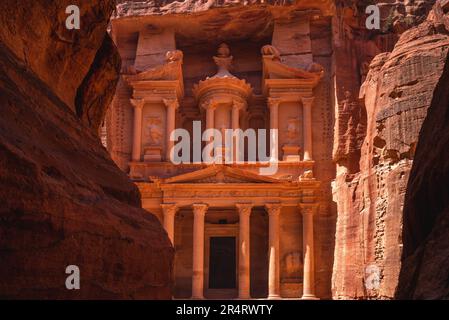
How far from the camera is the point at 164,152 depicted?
33375mm

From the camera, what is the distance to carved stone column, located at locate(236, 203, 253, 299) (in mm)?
29750

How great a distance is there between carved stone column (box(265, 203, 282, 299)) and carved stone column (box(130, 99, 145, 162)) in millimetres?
7080

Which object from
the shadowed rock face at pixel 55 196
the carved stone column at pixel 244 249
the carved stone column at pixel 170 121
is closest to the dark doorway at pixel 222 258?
the carved stone column at pixel 244 249

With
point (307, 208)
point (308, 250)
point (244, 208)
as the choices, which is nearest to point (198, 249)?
point (244, 208)

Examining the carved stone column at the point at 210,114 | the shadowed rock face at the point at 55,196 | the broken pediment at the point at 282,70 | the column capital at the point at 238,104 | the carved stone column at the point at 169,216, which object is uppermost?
the broken pediment at the point at 282,70

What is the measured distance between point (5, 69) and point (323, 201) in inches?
1014

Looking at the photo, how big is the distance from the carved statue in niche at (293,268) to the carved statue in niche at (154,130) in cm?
866

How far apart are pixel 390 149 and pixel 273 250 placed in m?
15.6

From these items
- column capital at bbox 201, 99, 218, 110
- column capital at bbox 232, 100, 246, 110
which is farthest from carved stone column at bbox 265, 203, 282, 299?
column capital at bbox 201, 99, 218, 110

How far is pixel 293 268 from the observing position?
30672mm

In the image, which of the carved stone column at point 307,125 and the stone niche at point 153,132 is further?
the stone niche at point 153,132

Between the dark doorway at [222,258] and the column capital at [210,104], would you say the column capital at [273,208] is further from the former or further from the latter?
the column capital at [210,104]

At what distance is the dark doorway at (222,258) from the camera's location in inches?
1300

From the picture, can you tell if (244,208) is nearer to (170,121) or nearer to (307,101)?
(170,121)
